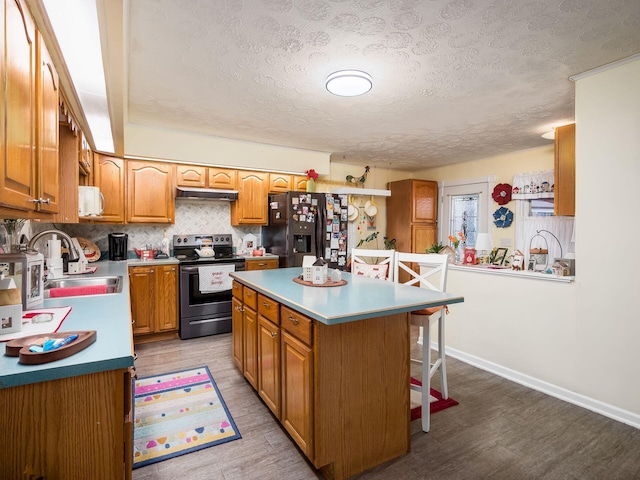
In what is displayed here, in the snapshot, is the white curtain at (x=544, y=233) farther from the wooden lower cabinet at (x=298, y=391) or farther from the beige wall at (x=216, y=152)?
the wooden lower cabinet at (x=298, y=391)

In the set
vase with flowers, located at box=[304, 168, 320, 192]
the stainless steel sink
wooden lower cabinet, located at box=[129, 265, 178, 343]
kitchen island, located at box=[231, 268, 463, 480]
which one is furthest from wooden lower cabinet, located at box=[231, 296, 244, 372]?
vase with flowers, located at box=[304, 168, 320, 192]

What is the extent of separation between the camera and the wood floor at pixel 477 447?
1773mm

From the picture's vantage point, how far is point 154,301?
3.74m

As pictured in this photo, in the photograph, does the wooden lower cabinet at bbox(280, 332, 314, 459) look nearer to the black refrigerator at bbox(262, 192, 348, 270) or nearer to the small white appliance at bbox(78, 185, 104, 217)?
the small white appliance at bbox(78, 185, 104, 217)

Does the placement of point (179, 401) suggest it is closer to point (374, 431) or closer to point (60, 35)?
point (374, 431)

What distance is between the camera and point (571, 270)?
8.94 ft

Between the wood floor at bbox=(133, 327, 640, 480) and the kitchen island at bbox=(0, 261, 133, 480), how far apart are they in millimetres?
862

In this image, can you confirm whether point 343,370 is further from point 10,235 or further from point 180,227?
point 180,227

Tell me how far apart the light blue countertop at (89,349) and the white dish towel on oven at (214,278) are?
2.06 meters

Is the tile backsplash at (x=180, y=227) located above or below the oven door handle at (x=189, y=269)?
above

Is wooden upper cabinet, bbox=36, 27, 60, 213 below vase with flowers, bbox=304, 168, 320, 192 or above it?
below

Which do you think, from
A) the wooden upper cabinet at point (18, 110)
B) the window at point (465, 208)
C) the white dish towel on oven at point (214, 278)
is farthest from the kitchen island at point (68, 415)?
the window at point (465, 208)

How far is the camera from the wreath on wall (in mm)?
4727

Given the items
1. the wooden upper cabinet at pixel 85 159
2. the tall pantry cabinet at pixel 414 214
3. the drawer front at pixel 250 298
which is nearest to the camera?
the drawer front at pixel 250 298
